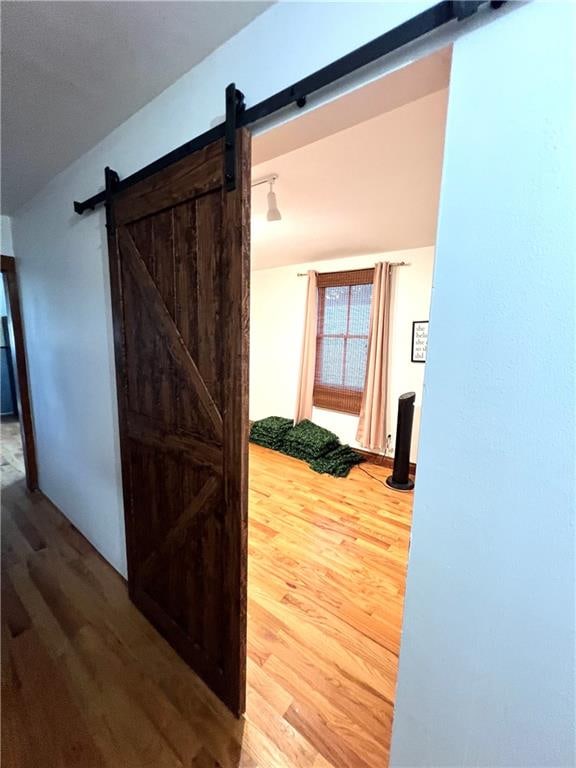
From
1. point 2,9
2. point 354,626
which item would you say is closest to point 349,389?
point 354,626

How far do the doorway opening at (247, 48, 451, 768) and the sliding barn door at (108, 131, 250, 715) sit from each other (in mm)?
288

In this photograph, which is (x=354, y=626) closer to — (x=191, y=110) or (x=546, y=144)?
(x=546, y=144)

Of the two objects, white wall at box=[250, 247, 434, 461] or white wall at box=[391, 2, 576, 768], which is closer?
white wall at box=[391, 2, 576, 768]

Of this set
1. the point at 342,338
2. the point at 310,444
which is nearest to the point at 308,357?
the point at 342,338

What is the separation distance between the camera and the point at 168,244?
4.20 ft

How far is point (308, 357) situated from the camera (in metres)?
4.32

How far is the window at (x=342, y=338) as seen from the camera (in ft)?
12.8

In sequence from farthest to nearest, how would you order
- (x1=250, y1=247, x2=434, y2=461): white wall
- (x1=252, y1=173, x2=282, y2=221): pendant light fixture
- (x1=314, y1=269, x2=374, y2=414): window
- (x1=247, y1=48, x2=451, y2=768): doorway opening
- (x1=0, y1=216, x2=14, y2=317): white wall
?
(x1=314, y1=269, x2=374, y2=414): window < (x1=250, y1=247, x2=434, y2=461): white wall < (x1=0, y1=216, x2=14, y2=317): white wall < (x1=252, y1=173, x2=282, y2=221): pendant light fixture < (x1=247, y1=48, x2=451, y2=768): doorway opening

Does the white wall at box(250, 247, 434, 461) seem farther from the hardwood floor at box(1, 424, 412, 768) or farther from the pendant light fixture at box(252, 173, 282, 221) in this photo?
the pendant light fixture at box(252, 173, 282, 221)

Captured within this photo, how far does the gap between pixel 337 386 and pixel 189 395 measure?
3.11 metres

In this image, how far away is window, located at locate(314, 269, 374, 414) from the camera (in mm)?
3889

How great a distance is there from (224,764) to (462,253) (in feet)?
6.00

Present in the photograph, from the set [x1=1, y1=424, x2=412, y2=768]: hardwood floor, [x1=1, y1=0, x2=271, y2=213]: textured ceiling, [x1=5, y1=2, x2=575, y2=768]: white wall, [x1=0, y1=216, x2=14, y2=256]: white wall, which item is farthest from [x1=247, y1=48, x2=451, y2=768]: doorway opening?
[x1=0, y1=216, x2=14, y2=256]: white wall

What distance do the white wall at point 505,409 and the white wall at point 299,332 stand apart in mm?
2534
